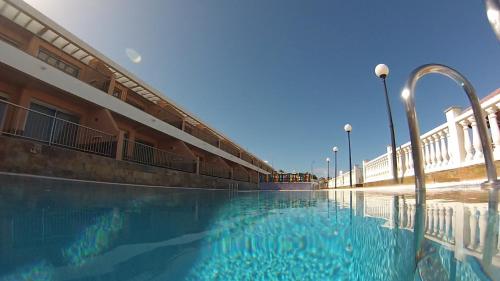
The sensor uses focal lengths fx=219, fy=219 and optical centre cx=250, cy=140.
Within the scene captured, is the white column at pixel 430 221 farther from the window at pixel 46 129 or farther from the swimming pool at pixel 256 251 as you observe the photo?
the window at pixel 46 129

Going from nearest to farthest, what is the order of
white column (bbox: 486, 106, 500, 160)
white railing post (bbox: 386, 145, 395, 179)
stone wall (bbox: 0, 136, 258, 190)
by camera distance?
white column (bbox: 486, 106, 500, 160)
stone wall (bbox: 0, 136, 258, 190)
white railing post (bbox: 386, 145, 395, 179)

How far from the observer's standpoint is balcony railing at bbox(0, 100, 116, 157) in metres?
8.62

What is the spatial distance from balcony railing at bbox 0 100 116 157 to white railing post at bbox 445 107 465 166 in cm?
1219

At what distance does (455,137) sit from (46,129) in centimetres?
1403

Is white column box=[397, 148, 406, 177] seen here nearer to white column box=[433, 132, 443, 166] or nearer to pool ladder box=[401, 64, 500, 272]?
white column box=[433, 132, 443, 166]

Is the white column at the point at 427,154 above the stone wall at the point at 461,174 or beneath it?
above

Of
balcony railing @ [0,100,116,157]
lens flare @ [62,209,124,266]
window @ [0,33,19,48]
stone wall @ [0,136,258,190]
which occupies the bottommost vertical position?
lens flare @ [62,209,124,266]

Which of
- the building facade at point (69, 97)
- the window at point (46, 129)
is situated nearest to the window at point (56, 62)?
the building facade at point (69, 97)

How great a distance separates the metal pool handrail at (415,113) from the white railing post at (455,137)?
2.72 meters

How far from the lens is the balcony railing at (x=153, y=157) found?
12.4 meters

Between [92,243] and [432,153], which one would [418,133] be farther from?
[432,153]

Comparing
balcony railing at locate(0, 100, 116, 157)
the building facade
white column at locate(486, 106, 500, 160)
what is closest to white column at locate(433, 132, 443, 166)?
white column at locate(486, 106, 500, 160)

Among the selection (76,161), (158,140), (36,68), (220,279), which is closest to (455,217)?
(220,279)

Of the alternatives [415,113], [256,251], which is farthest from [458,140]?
[256,251]
